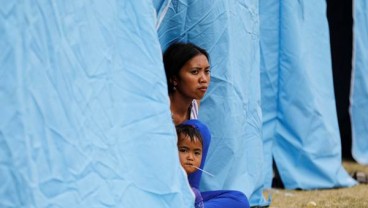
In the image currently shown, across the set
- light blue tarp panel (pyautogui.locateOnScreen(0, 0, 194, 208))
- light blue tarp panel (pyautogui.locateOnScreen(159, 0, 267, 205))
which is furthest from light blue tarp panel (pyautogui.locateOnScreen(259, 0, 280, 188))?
light blue tarp panel (pyautogui.locateOnScreen(0, 0, 194, 208))

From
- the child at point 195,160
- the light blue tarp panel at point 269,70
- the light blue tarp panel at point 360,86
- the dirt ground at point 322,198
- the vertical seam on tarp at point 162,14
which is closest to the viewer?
the child at point 195,160

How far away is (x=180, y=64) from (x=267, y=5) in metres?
1.23

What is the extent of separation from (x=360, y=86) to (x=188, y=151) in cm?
249

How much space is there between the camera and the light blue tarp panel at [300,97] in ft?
15.4

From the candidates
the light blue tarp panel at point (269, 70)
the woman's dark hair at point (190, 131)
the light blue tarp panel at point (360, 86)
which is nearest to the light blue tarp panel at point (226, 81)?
the woman's dark hair at point (190, 131)

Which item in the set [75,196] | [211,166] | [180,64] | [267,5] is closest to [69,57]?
[75,196]

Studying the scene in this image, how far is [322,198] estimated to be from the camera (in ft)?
14.5

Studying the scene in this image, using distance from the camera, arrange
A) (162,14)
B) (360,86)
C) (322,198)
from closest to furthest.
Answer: (162,14) → (322,198) → (360,86)

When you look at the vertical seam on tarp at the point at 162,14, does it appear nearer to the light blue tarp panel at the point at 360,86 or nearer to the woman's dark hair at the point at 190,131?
the woman's dark hair at the point at 190,131

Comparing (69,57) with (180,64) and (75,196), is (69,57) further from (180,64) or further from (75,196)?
(180,64)

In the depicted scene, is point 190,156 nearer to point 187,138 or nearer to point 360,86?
point 187,138

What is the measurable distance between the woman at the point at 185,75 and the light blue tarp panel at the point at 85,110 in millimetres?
588

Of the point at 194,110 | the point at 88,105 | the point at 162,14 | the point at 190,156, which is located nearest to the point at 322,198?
the point at 194,110

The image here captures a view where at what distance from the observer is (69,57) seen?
2723mm
